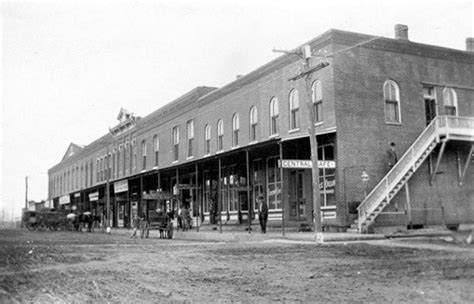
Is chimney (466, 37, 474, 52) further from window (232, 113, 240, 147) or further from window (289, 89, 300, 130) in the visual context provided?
window (232, 113, 240, 147)

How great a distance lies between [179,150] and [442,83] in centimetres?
2035

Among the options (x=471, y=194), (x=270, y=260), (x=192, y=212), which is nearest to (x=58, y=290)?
(x=270, y=260)

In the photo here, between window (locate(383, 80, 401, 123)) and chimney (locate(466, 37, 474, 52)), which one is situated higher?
A: chimney (locate(466, 37, 474, 52))

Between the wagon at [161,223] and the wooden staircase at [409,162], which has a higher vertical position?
the wooden staircase at [409,162]

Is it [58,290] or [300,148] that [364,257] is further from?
[300,148]

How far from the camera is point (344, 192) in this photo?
23.1 meters

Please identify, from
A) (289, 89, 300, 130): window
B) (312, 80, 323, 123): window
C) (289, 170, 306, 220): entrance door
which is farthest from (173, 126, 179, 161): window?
(312, 80, 323, 123): window

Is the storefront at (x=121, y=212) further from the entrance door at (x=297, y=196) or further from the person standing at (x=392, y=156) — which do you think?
the person standing at (x=392, y=156)

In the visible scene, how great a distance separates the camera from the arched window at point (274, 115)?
29.0 meters

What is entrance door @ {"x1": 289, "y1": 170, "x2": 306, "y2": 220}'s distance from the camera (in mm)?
26203

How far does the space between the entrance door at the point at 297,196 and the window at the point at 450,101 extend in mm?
7907

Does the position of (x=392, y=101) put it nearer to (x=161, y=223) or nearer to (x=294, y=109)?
(x=294, y=109)

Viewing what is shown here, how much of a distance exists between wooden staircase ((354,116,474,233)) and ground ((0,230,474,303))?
27.0ft

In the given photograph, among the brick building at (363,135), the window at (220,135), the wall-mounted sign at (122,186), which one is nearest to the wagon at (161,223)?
the brick building at (363,135)
